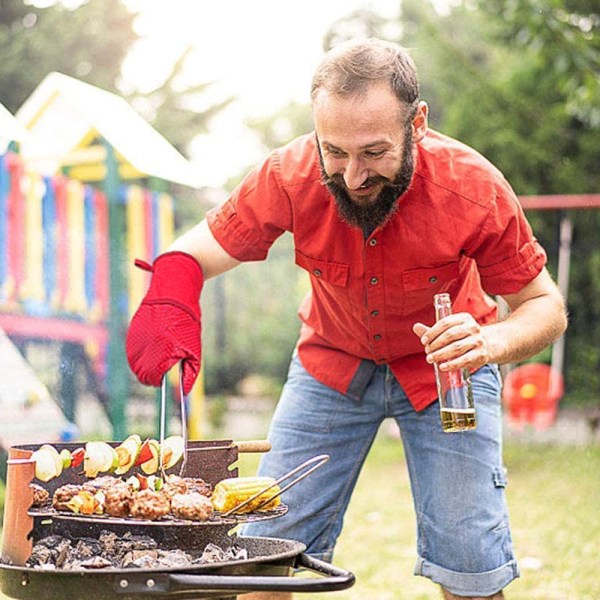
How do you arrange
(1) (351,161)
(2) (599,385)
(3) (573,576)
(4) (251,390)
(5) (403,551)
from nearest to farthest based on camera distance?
(1) (351,161) < (3) (573,576) < (5) (403,551) < (2) (599,385) < (4) (251,390)

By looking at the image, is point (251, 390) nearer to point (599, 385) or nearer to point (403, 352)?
point (599, 385)

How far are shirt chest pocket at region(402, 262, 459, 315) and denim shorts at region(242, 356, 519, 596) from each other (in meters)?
0.27

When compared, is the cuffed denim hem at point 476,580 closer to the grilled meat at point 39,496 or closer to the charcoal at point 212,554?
the charcoal at point 212,554

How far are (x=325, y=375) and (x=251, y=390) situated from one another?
1062 centimetres

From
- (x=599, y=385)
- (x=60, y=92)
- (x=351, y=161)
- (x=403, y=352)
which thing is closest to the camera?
(x=351, y=161)

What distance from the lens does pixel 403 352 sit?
2.99 meters

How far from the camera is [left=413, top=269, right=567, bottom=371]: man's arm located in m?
2.34

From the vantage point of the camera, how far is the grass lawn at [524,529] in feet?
15.9

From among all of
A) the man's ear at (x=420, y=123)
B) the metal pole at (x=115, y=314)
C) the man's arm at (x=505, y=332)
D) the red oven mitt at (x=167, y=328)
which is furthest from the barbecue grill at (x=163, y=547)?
the metal pole at (x=115, y=314)

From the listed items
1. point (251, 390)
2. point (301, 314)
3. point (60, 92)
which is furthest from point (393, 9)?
point (301, 314)

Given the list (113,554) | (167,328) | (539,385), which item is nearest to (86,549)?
(113,554)

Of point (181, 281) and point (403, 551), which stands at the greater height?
point (181, 281)

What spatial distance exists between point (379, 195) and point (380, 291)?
32cm

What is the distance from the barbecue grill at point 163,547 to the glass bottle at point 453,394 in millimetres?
464
